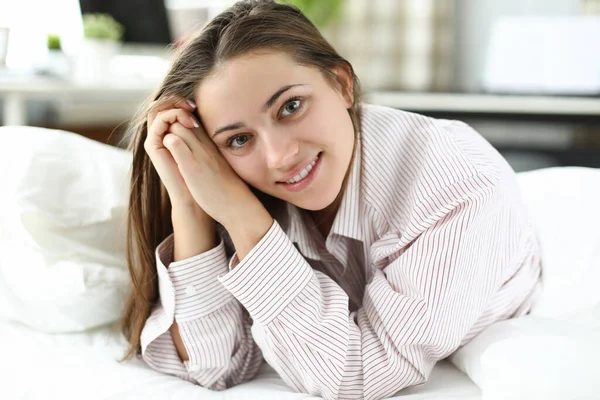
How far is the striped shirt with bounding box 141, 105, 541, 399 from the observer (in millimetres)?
862

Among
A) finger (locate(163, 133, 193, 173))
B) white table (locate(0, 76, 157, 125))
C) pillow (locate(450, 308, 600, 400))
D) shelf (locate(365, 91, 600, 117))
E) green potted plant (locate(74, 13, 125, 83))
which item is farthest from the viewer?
green potted plant (locate(74, 13, 125, 83))

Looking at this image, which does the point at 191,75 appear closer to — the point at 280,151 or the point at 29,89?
the point at 280,151

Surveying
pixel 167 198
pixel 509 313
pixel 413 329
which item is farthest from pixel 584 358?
pixel 167 198

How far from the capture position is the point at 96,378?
34.1 inches

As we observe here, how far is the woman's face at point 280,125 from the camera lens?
0.87 meters

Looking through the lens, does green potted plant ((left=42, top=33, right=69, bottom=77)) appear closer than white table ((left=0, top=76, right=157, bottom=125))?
No

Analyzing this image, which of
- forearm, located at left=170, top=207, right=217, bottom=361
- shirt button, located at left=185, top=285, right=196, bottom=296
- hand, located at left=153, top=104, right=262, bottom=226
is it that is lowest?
shirt button, located at left=185, top=285, right=196, bottom=296

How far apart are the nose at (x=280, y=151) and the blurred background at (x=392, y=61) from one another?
1464 mm

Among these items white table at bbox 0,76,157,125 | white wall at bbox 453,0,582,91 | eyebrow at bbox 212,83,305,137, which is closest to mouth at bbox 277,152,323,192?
eyebrow at bbox 212,83,305,137

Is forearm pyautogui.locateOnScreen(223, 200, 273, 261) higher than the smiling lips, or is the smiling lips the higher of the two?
the smiling lips

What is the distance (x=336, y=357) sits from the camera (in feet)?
2.81

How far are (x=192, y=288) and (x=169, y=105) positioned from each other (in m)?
0.28

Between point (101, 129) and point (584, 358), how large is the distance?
8.98 ft

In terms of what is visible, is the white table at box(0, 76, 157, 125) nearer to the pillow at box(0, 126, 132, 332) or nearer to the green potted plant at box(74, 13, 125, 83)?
the green potted plant at box(74, 13, 125, 83)
